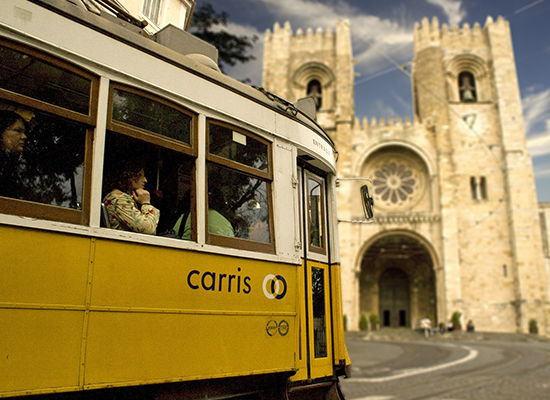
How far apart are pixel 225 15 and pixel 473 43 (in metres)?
21.9

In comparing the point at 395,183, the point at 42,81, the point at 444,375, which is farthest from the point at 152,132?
the point at 395,183

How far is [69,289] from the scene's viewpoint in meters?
1.95

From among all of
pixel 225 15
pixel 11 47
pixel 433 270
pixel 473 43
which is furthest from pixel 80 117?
pixel 473 43

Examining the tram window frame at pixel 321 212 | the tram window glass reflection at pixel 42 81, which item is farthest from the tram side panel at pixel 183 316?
the tram window glass reflection at pixel 42 81

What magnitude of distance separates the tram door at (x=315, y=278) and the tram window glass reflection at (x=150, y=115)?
110cm

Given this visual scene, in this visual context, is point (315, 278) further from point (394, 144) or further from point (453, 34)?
point (453, 34)

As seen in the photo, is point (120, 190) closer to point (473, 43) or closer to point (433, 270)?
point (433, 270)

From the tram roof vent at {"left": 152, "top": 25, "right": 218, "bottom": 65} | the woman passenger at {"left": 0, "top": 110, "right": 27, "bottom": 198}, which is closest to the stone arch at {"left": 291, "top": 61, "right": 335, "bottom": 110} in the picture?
the tram roof vent at {"left": 152, "top": 25, "right": 218, "bottom": 65}

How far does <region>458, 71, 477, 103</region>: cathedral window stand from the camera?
29.3 meters

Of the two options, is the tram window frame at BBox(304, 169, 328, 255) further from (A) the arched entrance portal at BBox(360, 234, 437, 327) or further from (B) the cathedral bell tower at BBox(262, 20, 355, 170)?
(B) the cathedral bell tower at BBox(262, 20, 355, 170)

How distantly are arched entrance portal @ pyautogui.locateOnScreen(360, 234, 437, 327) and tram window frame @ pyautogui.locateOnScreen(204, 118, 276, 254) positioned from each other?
26238mm

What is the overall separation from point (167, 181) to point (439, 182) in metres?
27.2

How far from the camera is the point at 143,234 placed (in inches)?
87.8

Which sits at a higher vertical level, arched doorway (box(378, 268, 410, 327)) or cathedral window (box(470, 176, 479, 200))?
cathedral window (box(470, 176, 479, 200))
